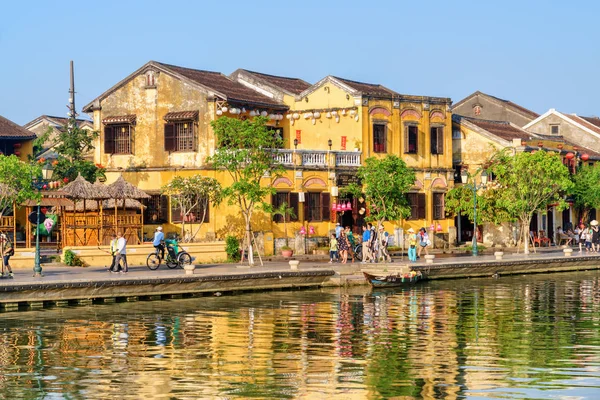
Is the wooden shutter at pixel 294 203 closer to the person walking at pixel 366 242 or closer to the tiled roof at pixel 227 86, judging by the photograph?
the tiled roof at pixel 227 86

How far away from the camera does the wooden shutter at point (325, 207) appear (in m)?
50.5

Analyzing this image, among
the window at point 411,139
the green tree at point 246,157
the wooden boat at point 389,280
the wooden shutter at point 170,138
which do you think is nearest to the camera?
the wooden boat at point 389,280

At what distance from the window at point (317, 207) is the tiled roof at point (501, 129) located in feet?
41.4

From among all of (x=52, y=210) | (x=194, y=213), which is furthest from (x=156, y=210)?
(x=52, y=210)

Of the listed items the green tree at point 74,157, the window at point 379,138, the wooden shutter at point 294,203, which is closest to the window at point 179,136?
the green tree at point 74,157

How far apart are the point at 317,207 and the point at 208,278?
1466cm

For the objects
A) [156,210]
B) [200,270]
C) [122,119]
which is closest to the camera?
[200,270]

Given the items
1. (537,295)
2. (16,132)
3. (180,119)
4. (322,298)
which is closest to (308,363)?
(322,298)

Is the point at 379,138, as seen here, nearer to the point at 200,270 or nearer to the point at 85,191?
the point at 85,191

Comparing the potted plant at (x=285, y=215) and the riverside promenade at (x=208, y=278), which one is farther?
the potted plant at (x=285, y=215)

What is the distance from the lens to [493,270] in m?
45.2

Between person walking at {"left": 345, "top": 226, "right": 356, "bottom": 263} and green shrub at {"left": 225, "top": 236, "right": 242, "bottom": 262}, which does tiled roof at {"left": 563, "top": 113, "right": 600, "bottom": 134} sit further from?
green shrub at {"left": 225, "top": 236, "right": 242, "bottom": 262}

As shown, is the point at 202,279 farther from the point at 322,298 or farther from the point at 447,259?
the point at 447,259

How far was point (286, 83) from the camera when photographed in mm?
58062
